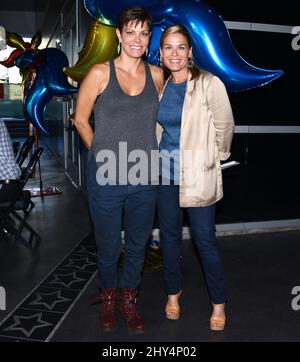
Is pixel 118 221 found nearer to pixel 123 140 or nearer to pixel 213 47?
pixel 123 140

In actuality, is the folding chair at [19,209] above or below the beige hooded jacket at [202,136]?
below

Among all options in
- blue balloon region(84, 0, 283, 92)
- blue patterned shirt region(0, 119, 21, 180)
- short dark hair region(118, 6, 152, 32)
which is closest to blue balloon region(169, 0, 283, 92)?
blue balloon region(84, 0, 283, 92)

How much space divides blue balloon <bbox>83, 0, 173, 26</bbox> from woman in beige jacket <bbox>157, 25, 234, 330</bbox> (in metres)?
0.26

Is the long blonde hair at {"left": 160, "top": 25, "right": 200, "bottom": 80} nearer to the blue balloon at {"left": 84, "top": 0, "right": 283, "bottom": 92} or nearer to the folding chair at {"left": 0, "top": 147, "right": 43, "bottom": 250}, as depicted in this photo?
the blue balloon at {"left": 84, "top": 0, "right": 283, "bottom": 92}

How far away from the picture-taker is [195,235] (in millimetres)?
2248

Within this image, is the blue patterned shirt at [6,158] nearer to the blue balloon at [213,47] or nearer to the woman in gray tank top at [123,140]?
the woman in gray tank top at [123,140]

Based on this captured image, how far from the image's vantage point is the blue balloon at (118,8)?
2201 mm

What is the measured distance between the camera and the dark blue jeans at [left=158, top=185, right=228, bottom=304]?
2.20m

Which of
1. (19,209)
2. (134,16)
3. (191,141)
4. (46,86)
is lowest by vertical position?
(19,209)

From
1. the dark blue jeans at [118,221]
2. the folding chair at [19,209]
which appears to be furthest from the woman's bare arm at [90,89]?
the folding chair at [19,209]

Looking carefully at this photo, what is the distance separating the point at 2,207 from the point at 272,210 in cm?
256

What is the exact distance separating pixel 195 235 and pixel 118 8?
1.22 m

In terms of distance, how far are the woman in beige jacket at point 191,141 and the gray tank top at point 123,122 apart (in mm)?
107

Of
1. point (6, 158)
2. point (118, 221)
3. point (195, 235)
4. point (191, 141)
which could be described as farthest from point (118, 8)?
point (6, 158)
